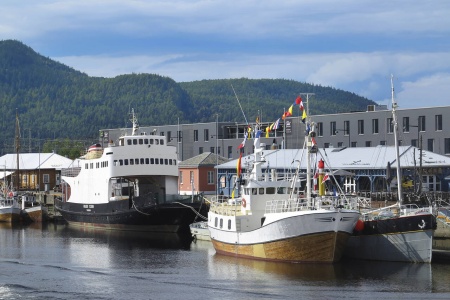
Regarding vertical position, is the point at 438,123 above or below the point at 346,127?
below

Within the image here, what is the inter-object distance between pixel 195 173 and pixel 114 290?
48784mm

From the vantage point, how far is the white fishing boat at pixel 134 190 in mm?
64188

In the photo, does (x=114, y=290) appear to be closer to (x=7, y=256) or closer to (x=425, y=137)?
(x=7, y=256)

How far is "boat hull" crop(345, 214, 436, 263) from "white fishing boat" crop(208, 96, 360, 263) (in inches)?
59.1

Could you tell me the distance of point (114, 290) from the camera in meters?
37.2

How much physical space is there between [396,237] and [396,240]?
0.20 m

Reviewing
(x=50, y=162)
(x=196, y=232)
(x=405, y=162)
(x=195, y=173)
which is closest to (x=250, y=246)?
(x=196, y=232)

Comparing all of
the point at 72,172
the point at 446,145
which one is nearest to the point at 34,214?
the point at 72,172

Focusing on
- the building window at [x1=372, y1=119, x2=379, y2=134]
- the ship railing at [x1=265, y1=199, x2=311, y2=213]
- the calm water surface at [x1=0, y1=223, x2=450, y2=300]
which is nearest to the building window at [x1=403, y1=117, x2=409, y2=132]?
the building window at [x1=372, y1=119, x2=379, y2=134]

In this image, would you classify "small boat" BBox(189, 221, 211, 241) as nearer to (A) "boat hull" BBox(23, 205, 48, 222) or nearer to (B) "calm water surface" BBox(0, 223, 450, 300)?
(B) "calm water surface" BBox(0, 223, 450, 300)

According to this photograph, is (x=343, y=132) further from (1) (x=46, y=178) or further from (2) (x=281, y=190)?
(2) (x=281, y=190)

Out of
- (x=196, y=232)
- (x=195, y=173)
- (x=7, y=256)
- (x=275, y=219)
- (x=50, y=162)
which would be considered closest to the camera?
(x=275, y=219)

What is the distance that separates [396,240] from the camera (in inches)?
1674

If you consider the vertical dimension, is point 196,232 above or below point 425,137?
below
